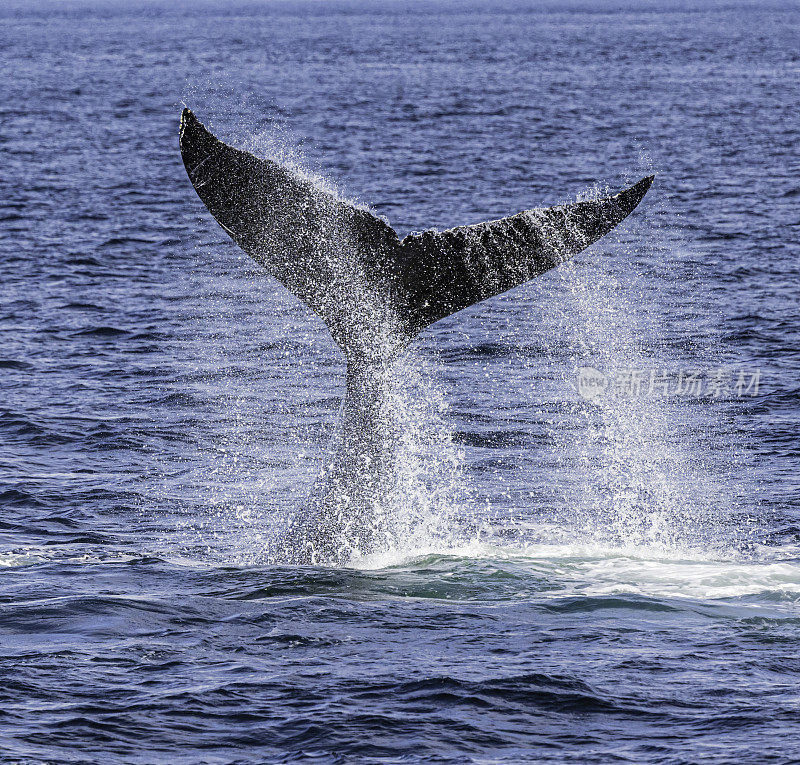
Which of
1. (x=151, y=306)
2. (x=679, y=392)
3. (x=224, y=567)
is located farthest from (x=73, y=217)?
(x=224, y=567)

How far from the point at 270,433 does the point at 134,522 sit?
11.6 ft

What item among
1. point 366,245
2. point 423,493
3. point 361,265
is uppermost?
point 366,245

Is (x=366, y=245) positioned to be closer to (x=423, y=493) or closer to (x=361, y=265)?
(x=361, y=265)

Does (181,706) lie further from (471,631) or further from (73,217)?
(73,217)

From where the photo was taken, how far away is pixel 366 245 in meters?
10.8

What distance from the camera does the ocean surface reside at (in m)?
9.05

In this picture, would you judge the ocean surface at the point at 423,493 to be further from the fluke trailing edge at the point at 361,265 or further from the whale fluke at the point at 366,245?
the whale fluke at the point at 366,245

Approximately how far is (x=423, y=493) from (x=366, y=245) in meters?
4.71

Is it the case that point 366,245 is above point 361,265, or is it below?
above

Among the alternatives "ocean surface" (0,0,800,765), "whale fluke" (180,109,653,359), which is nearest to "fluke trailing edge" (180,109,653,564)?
"whale fluke" (180,109,653,359)

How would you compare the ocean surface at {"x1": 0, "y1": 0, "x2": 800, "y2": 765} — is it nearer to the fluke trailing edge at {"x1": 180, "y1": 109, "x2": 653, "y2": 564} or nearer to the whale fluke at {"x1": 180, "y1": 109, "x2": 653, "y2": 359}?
the fluke trailing edge at {"x1": 180, "y1": 109, "x2": 653, "y2": 564}

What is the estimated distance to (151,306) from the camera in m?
24.2

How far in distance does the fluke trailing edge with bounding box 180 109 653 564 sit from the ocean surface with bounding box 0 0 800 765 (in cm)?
66

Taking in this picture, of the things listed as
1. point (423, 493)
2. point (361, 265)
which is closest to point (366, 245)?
point (361, 265)
